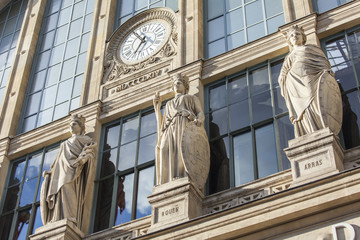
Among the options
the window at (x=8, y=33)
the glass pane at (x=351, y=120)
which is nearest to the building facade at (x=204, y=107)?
the glass pane at (x=351, y=120)

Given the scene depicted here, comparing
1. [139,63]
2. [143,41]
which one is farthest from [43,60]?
[139,63]

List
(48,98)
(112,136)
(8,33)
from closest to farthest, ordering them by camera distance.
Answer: (112,136) < (48,98) < (8,33)

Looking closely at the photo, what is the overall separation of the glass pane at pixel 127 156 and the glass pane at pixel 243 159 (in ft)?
10.1

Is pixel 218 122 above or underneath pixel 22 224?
above

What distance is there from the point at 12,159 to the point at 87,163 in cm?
391

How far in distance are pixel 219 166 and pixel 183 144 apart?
1.29 m

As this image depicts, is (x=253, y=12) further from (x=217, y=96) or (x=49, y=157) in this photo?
(x=49, y=157)

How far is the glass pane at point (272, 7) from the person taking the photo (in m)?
19.6

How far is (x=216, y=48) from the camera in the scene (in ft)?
65.4

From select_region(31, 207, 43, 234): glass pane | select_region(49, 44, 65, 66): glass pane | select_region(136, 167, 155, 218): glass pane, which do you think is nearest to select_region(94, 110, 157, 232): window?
select_region(136, 167, 155, 218): glass pane

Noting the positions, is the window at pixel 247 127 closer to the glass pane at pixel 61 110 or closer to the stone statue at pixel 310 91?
the stone statue at pixel 310 91

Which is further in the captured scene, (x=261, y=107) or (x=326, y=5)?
(x=326, y=5)

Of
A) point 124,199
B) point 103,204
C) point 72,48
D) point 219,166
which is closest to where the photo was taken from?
point 219,166

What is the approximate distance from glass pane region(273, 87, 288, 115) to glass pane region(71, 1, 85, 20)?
9954 mm
